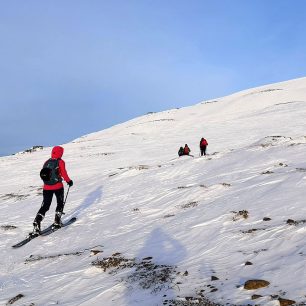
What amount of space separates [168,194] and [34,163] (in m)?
26.5

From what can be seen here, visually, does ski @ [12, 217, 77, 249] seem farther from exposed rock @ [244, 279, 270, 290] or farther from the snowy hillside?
exposed rock @ [244, 279, 270, 290]

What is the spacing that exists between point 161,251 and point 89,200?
9.32 m

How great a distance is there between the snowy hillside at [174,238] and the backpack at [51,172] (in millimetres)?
1694

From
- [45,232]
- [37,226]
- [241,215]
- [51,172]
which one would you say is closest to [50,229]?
[45,232]

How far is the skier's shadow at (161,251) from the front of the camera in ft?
21.9

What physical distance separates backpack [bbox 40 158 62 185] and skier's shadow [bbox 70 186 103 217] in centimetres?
293

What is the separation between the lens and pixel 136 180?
20.4 meters

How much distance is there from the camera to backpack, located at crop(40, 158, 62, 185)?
12.4 m

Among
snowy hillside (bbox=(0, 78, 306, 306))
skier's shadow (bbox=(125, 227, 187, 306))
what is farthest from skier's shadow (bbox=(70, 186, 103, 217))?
skier's shadow (bbox=(125, 227, 187, 306))

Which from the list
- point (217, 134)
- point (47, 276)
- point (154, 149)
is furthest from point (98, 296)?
point (217, 134)

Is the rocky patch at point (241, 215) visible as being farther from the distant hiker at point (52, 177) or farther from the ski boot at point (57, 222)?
the ski boot at point (57, 222)

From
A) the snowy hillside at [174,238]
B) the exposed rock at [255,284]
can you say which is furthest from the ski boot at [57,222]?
the exposed rock at [255,284]

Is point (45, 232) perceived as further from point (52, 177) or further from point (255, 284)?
point (255, 284)

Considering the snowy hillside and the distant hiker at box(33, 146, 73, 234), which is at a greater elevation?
the distant hiker at box(33, 146, 73, 234)
